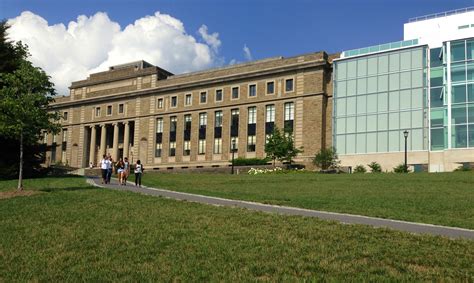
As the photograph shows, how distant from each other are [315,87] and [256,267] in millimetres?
50977

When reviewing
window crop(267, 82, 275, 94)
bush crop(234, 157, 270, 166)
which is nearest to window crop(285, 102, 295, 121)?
window crop(267, 82, 275, 94)

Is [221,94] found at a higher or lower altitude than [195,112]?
higher

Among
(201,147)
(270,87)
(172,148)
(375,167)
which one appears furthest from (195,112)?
(375,167)

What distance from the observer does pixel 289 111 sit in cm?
6034

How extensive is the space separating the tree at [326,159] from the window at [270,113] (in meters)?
9.31

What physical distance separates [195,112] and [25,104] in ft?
144

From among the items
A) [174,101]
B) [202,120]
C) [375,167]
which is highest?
[174,101]

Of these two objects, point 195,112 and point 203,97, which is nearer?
point 203,97

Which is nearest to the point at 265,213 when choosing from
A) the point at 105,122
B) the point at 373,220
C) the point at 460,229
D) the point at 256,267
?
the point at 373,220

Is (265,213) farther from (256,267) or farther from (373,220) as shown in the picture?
(256,267)

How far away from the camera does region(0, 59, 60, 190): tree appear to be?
→ 23812mm

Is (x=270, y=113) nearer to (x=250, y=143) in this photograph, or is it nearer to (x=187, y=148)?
(x=250, y=143)

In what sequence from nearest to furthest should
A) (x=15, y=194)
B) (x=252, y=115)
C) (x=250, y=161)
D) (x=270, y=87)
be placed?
(x=15, y=194)
(x=250, y=161)
(x=270, y=87)
(x=252, y=115)

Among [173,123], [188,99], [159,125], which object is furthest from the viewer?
[159,125]
